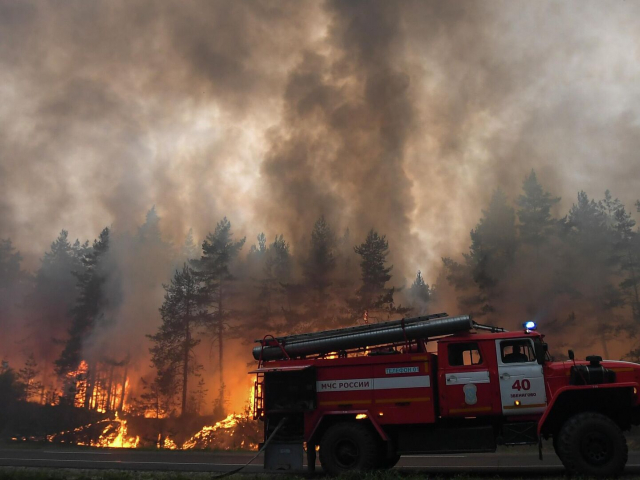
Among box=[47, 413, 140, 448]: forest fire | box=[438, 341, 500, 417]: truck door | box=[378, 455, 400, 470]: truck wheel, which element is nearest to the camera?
box=[438, 341, 500, 417]: truck door

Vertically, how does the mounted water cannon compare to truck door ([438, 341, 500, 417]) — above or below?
above

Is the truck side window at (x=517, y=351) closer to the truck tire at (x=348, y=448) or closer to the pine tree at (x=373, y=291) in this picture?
the truck tire at (x=348, y=448)

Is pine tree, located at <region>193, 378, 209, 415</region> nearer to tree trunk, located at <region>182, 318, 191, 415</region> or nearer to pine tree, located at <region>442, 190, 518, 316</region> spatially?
tree trunk, located at <region>182, 318, 191, 415</region>

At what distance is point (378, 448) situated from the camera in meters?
11.8

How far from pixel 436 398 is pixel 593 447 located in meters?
3.31

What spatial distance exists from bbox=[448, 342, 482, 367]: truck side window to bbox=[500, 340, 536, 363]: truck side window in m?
0.58

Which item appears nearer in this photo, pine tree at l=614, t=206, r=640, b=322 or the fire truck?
the fire truck

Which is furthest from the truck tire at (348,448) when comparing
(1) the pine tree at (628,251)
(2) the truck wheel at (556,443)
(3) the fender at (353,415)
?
(1) the pine tree at (628,251)

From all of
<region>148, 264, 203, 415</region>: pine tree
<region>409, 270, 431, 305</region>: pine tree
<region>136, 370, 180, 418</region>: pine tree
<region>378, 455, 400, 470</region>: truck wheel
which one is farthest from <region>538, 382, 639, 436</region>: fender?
<region>409, 270, 431, 305</region>: pine tree

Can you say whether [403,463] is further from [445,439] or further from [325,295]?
[325,295]

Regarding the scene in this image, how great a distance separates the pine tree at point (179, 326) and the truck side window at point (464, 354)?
30.1m

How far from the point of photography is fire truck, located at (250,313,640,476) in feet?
35.3

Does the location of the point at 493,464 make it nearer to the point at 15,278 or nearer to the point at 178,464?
the point at 178,464

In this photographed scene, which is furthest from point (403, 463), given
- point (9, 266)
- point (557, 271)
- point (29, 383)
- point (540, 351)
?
point (9, 266)
